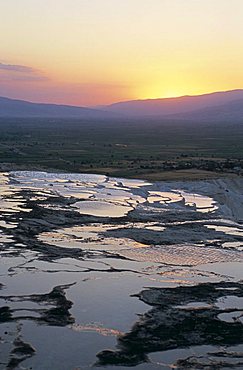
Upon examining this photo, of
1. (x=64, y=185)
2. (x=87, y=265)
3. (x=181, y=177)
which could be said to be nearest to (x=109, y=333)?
(x=87, y=265)

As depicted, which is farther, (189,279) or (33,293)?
(189,279)

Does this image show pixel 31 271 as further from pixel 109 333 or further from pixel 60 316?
pixel 109 333

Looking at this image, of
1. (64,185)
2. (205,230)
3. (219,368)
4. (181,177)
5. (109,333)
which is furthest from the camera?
(181,177)

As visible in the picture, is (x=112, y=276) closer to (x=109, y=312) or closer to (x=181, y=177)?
(x=109, y=312)

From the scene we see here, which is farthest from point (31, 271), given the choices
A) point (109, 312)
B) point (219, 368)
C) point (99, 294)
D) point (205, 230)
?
point (205, 230)

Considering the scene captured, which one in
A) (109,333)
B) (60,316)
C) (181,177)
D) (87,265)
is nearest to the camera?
(109,333)

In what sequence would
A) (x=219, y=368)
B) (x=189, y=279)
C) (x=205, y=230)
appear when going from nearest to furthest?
(x=219, y=368) < (x=189, y=279) < (x=205, y=230)
